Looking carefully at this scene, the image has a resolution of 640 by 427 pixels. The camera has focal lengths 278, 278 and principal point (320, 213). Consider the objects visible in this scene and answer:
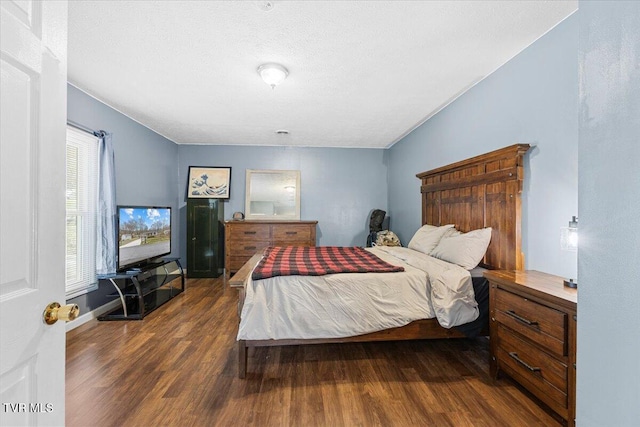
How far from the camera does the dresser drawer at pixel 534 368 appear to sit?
59.8 inches

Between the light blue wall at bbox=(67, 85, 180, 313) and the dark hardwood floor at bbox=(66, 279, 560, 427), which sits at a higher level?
the light blue wall at bbox=(67, 85, 180, 313)

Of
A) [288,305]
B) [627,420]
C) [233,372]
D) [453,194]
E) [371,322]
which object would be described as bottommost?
[233,372]

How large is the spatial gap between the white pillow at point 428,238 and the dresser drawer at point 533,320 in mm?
1143

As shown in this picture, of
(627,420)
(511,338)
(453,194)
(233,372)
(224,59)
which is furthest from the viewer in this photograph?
(453,194)

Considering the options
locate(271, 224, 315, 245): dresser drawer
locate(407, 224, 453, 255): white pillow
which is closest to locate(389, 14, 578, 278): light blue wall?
locate(407, 224, 453, 255): white pillow

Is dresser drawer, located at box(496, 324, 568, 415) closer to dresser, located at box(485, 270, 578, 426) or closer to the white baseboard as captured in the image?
dresser, located at box(485, 270, 578, 426)

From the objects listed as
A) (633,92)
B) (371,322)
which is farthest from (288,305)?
(633,92)

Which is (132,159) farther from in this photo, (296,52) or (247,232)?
(296,52)

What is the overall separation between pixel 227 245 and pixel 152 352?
274 cm

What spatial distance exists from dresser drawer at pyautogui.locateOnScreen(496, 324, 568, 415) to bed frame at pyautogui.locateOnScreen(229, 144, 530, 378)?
422 millimetres

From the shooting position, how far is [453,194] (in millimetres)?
3246

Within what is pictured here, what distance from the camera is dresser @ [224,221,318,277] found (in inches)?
201

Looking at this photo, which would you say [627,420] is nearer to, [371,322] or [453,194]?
[371,322]

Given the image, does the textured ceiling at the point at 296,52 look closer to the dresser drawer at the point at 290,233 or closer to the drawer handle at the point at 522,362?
the dresser drawer at the point at 290,233
